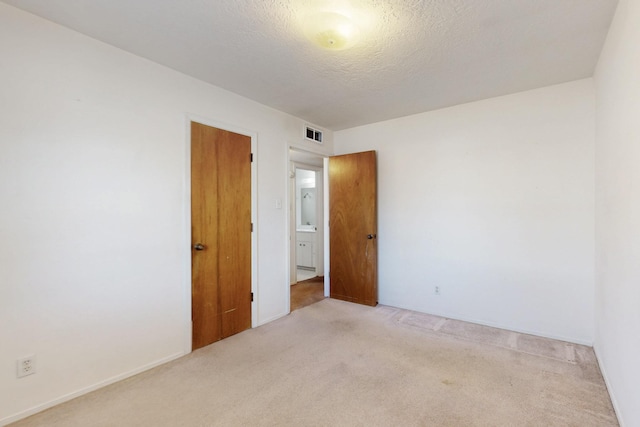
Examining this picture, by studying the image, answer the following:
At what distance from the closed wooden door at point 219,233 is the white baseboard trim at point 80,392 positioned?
0.30 metres

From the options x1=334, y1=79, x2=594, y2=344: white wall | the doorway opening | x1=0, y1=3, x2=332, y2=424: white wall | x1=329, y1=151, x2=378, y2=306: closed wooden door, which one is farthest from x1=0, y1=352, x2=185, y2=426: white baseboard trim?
x1=334, y1=79, x2=594, y2=344: white wall

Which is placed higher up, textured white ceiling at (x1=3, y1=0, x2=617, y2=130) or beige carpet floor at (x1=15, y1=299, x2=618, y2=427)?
textured white ceiling at (x1=3, y1=0, x2=617, y2=130)

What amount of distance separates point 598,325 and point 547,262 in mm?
628

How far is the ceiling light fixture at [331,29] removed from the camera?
180 centimetres

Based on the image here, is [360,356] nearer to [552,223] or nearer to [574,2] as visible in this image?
[552,223]

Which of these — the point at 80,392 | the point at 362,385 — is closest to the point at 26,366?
the point at 80,392

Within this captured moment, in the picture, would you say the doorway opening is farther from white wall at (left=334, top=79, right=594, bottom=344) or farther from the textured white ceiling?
the textured white ceiling

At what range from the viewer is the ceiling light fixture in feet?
5.92

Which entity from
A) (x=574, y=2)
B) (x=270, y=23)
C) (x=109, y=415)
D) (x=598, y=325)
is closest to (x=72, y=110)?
(x=270, y=23)

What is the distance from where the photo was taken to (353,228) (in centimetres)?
410

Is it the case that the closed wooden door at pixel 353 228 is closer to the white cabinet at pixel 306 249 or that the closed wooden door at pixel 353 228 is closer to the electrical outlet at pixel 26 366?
the white cabinet at pixel 306 249

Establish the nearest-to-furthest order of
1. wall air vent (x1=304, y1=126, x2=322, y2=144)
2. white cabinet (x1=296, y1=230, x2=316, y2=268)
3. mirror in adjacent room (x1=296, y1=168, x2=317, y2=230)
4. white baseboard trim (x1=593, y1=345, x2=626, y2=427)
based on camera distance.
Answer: white baseboard trim (x1=593, y1=345, x2=626, y2=427), wall air vent (x1=304, y1=126, x2=322, y2=144), white cabinet (x1=296, y1=230, x2=316, y2=268), mirror in adjacent room (x1=296, y1=168, x2=317, y2=230)

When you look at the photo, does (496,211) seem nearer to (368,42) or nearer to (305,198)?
(368,42)

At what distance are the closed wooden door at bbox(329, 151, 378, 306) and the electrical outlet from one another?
318 cm
